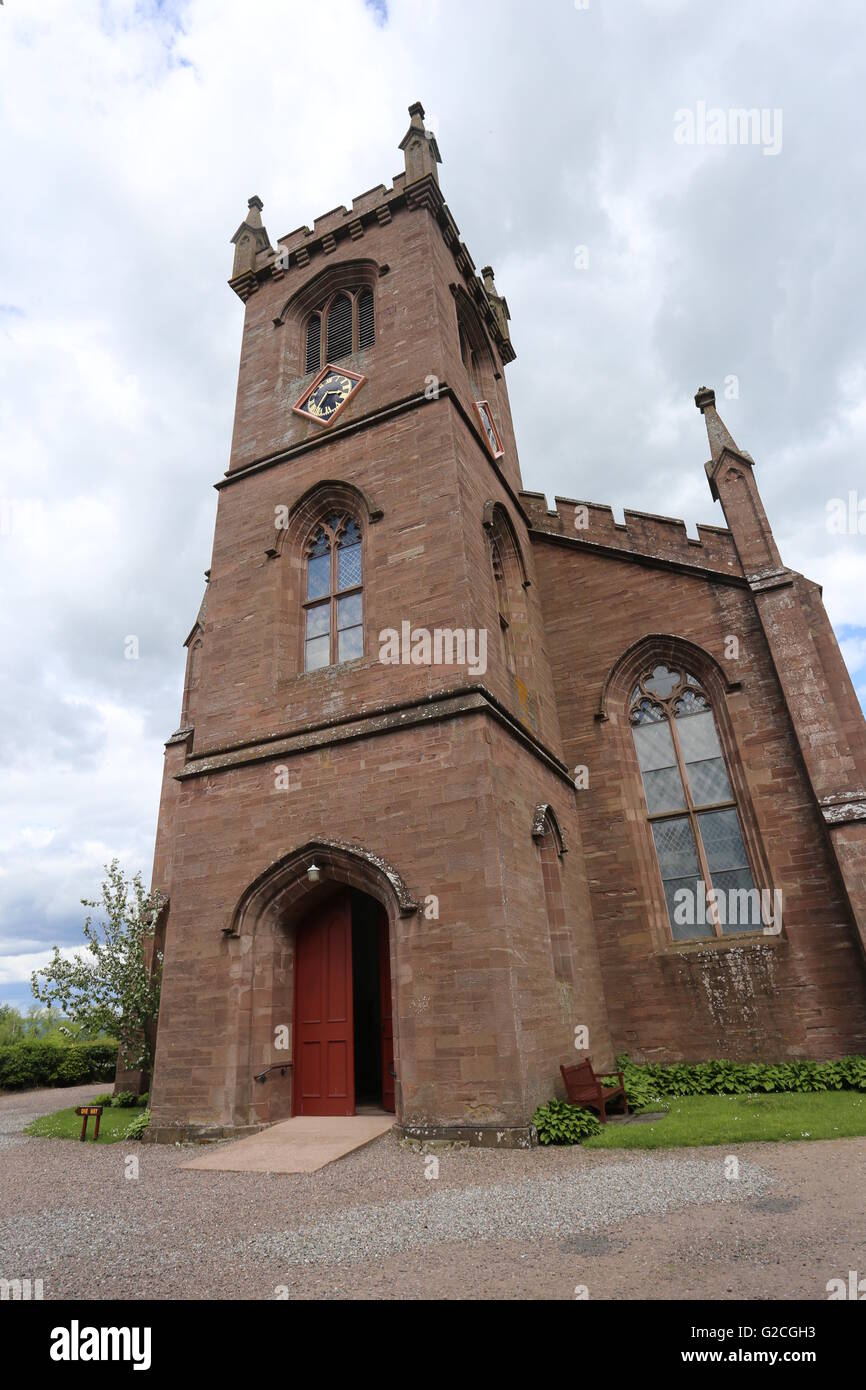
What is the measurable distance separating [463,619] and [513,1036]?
5.60m

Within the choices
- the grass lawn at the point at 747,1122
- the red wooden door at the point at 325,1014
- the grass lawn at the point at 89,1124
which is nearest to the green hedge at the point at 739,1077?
the grass lawn at the point at 747,1122

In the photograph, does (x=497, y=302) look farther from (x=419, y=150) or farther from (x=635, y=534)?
(x=635, y=534)

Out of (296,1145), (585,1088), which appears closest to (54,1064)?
(296,1145)

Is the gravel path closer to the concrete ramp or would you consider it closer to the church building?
the concrete ramp

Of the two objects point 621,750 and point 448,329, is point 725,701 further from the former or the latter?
point 448,329

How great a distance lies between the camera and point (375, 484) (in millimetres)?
12875

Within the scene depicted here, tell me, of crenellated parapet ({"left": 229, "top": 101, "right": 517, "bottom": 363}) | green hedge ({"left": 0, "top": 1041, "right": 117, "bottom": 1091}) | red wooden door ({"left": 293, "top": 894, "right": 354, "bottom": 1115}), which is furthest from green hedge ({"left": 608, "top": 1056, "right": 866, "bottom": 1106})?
crenellated parapet ({"left": 229, "top": 101, "right": 517, "bottom": 363})

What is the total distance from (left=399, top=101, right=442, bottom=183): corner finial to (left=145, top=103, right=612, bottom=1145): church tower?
0.58 metres

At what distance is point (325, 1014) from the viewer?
10.5m

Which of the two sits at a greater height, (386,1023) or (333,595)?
(333,595)

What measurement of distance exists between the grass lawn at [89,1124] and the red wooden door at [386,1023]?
3.87m

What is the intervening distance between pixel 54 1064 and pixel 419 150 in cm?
2543

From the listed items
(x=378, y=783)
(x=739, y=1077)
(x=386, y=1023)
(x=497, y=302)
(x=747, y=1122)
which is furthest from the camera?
(x=497, y=302)
